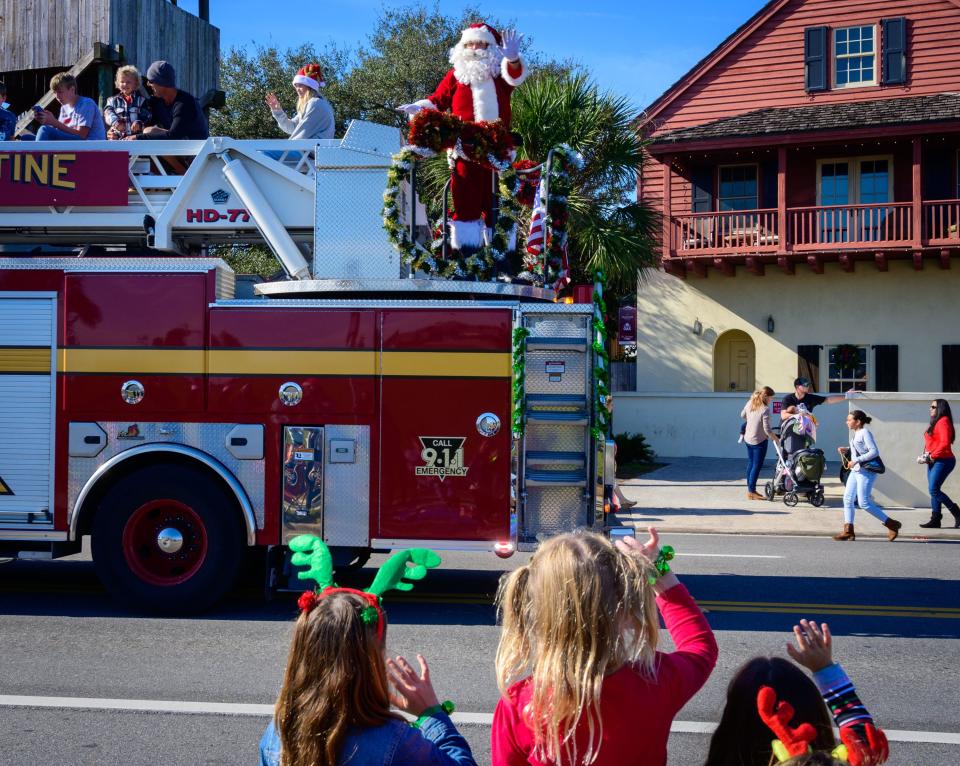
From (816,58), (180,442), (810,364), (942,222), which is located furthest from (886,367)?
(180,442)

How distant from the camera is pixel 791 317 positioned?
24328mm

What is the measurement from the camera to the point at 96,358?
26.8 ft

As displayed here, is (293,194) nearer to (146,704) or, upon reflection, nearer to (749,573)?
(146,704)

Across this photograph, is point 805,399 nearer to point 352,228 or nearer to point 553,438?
point 553,438

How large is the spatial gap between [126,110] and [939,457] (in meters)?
10.5

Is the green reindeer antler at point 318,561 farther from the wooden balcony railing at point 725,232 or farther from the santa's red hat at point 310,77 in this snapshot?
the wooden balcony railing at point 725,232

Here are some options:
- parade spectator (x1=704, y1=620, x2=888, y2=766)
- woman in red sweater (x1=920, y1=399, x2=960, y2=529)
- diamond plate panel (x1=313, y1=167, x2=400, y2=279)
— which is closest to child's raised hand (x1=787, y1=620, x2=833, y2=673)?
parade spectator (x1=704, y1=620, x2=888, y2=766)

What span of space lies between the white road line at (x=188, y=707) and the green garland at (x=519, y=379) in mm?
2469

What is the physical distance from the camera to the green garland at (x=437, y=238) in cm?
838

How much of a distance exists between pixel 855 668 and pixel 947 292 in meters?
18.6

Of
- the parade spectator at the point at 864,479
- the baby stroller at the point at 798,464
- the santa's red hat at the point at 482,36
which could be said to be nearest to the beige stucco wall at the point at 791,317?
the baby stroller at the point at 798,464

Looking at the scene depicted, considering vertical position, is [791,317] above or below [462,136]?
below

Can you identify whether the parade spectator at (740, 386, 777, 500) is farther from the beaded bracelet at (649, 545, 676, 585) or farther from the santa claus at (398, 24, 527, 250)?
the beaded bracelet at (649, 545, 676, 585)

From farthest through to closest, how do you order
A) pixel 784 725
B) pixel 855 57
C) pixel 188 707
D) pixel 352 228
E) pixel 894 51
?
pixel 855 57 < pixel 894 51 < pixel 352 228 < pixel 188 707 < pixel 784 725
